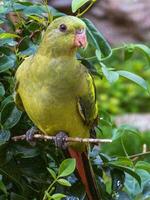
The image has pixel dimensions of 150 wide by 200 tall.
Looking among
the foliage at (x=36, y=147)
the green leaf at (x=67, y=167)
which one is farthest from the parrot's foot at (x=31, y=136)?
the green leaf at (x=67, y=167)

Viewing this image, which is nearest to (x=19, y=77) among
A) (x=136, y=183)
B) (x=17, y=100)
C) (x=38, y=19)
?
(x=17, y=100)

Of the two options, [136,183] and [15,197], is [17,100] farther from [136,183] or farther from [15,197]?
[136,183]

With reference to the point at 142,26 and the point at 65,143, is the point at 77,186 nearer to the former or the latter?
the point at 65,143

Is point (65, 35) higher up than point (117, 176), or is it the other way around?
point (65, 35)

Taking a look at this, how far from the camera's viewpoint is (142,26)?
827 cm

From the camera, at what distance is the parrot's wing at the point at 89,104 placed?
6.78 feet

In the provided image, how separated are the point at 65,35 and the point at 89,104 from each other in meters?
0.25

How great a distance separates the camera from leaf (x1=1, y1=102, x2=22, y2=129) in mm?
1919

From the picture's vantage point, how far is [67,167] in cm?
182

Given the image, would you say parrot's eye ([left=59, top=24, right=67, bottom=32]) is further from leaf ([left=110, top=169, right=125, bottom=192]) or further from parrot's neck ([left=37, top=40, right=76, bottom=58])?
leaf ([left=110, top=169, right=125, bottom=192])

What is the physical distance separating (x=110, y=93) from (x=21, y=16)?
4394 mm

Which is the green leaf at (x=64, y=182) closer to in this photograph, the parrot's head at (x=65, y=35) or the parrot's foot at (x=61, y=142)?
the parrot's foot at (x=61, y=142)

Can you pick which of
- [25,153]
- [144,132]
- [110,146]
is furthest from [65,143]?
[144,132]

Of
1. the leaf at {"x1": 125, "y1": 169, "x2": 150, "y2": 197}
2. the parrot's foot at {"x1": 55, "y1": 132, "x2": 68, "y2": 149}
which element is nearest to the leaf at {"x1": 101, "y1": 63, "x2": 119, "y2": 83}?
the parrot's foot at {"x1": 55, "y1": 132, "x2": 68, "y2": 149}
